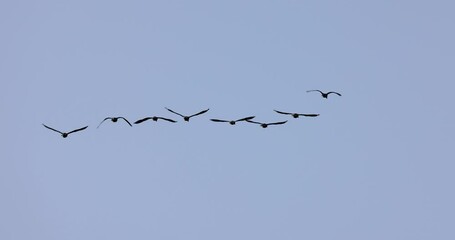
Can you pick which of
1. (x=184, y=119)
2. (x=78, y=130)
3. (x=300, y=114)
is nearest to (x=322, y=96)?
(x=300, y=114)

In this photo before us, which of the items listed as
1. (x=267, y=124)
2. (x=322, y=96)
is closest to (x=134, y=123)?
(x=267, y=124)

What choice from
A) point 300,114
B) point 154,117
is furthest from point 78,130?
point 300,114

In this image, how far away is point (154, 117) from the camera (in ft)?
351

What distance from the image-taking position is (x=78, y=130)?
111 metres

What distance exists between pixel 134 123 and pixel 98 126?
8.97 metres

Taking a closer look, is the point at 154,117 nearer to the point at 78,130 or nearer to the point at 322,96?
the point at 78,130

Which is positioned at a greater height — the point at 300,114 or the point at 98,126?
the point at 300,114

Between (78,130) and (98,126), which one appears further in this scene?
(78,130)

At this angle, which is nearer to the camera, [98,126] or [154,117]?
[98,126]

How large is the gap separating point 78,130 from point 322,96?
33.9 m

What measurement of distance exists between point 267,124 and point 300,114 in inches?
180

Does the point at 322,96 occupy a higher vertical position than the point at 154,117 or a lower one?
higher

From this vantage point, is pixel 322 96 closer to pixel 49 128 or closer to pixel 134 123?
pixel 134 123

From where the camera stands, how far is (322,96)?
351ft
